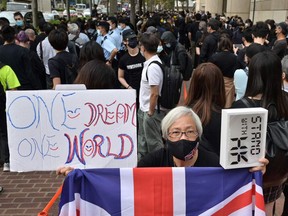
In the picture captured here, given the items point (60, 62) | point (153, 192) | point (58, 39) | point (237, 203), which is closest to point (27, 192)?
point (60, 62)

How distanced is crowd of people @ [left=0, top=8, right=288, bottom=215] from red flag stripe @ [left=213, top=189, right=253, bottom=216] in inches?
9.4

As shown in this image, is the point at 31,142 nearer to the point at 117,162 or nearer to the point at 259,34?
the point at 117,162

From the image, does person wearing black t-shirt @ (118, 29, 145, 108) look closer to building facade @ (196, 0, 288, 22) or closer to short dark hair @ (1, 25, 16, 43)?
short dark hair @ (1, 25, 16, 43)

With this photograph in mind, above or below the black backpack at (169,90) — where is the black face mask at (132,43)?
above

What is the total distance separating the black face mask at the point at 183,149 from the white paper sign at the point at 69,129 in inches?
11.3

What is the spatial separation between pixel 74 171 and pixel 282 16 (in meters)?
18.6

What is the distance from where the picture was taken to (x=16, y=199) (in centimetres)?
479

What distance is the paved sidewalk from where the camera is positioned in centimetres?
451

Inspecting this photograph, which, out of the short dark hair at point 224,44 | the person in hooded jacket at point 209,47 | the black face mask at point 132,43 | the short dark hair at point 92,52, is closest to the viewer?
the short dark hair at point 92,52

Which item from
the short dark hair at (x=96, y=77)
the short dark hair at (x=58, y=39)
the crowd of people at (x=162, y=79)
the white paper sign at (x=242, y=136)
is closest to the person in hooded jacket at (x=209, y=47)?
the crowd of people at (x=162, y=79)

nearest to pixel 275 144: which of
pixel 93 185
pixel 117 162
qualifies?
pixel 117 162

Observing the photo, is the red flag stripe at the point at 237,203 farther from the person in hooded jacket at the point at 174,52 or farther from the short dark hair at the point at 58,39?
the short dark hair at the point at 58,39

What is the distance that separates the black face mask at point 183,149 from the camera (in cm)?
244

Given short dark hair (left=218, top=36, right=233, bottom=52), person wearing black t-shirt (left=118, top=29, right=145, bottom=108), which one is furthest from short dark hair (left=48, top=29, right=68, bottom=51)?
short dark hair (left=218, top=36, right=233, bottom=52)
